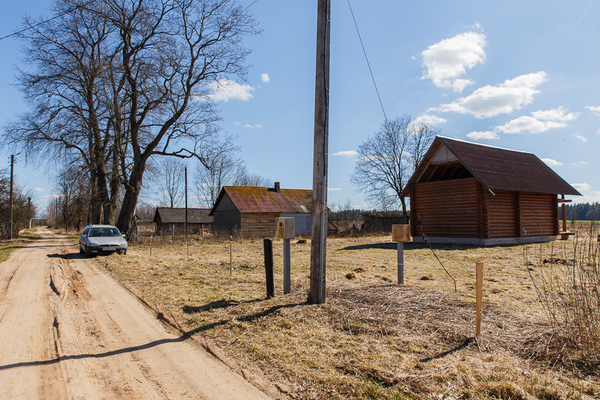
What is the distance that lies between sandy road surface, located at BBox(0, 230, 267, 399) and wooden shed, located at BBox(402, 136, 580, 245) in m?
17.1

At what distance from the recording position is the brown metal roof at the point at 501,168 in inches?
773

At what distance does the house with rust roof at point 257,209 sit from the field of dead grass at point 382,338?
26310 millimetres

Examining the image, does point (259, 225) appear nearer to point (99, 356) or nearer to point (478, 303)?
point (99, 356)

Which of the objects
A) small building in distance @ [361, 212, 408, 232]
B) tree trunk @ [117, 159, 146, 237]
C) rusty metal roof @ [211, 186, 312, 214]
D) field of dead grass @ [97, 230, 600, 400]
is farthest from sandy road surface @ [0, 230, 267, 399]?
small building in distance @ [361, 212, 408, 232]

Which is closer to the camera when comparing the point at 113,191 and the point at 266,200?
the point at 113,191

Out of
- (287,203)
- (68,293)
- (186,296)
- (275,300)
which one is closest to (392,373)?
(275,300)

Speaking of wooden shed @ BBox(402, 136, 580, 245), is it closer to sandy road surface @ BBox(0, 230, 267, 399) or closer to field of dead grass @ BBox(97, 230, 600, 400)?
field of dead grass @ BBox(97, 230, 600, 400)

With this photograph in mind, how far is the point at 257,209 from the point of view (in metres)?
35.8

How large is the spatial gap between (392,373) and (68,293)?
296 inches

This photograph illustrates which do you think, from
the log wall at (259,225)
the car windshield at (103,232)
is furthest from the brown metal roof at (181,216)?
the car windshield at (103,232)

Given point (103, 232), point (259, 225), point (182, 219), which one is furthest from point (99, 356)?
point (182, 219)

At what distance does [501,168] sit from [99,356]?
73.0ft

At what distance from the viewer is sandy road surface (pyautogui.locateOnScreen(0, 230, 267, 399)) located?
362 centimetres

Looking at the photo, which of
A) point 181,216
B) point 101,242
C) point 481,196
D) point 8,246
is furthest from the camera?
point 181,216
